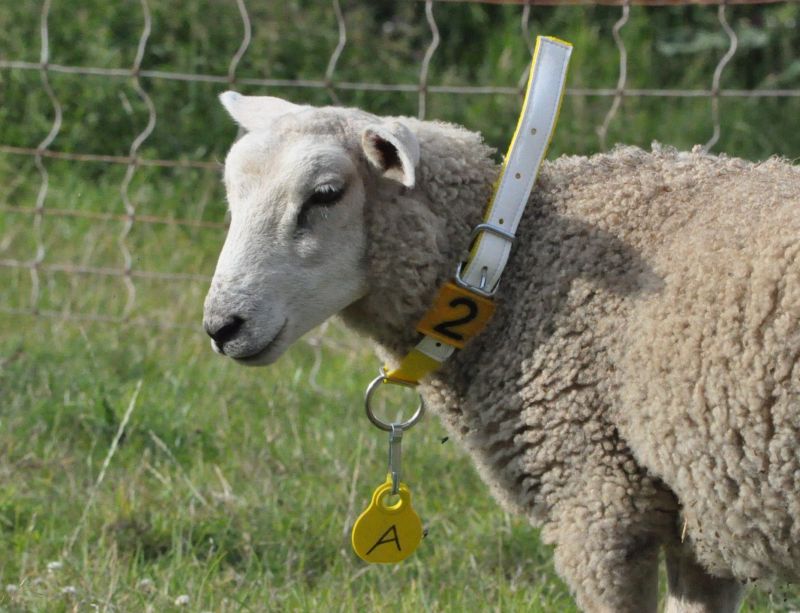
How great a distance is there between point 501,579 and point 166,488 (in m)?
1.02

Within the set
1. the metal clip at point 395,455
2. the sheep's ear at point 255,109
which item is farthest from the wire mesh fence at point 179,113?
the metal clip at point 395,455

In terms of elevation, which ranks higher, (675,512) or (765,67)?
(765,67)

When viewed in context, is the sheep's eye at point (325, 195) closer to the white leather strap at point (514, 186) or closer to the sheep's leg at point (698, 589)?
the white leather strap at point (514, 186)

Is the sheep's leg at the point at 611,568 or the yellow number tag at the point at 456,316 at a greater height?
the yellow number tag at the point at 456,316

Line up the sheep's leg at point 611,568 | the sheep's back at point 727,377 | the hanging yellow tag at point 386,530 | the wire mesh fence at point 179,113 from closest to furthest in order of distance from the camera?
the sheep's back at point 727,377
the sheep's leg at point 611,568
the hanging yellow tag at point 386,530
the wire mesh fence at point 179,113

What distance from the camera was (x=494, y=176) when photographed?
111 inches

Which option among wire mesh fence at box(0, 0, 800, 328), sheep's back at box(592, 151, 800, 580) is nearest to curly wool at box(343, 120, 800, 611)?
sheep's back at box(592, 151, 800, 580)

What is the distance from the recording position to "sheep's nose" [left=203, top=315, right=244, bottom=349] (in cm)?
257

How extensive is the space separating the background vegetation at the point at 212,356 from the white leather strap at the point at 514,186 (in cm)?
93

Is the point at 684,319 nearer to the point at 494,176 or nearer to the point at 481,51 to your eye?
the point at 494,176

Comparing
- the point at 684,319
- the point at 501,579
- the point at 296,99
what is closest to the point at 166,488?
the point at 501,579

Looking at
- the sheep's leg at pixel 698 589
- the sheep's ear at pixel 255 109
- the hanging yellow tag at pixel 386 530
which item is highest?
the sheep's ear at pixel 255 109

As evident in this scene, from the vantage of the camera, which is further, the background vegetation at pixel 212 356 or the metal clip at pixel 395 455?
the background vegetation at pixel 212 356

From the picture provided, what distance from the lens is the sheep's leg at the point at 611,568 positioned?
2541 millimetres
